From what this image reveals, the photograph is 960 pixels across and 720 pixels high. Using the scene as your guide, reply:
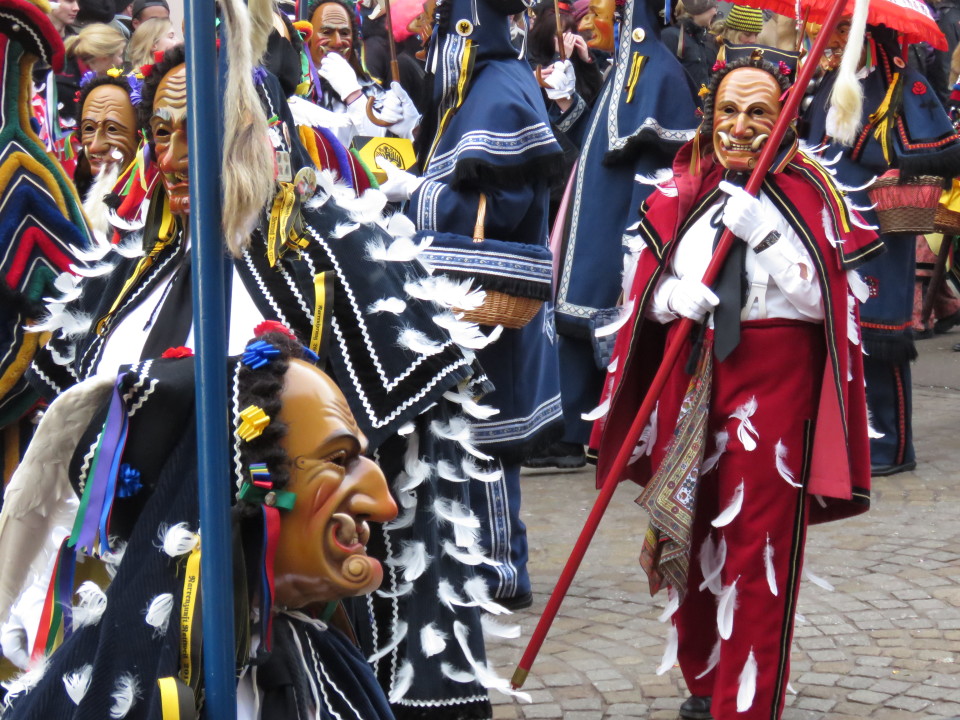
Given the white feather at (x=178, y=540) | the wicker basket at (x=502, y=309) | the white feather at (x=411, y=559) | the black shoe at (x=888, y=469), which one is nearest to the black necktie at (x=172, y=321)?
the white feather at (x=411, y=559)

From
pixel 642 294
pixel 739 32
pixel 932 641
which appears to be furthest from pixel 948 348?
pixel 642 294

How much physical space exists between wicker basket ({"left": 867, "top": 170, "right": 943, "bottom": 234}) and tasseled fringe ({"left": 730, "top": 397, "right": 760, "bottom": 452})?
337 centimetres

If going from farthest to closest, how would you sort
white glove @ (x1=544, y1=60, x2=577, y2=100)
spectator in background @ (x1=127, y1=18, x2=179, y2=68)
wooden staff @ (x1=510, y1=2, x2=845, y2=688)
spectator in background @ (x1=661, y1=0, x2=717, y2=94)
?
spectator in background @ (x1=661, y1=0, x2=717, y2=94)
white glove @ (x1=544, y1=60, x2=577, y2=100)
spectator in background @ (x1=127, y1=18, x2=179, y2=68)
wooden staff @ (x1=510, y1=2, x2=845, y2=688)

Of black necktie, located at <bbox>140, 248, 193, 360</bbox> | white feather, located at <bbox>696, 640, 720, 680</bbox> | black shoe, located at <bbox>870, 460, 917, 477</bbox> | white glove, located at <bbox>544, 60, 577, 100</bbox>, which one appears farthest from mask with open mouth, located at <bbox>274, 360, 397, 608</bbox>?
white glove, located at <bbox>544, 60, 577, 100</bbox>

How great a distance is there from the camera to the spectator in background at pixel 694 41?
376 inches

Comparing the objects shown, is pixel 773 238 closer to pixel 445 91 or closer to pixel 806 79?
pixel 806 79

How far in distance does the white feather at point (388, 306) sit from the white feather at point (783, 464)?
5.02ft

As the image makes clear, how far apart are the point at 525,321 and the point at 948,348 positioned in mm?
6695

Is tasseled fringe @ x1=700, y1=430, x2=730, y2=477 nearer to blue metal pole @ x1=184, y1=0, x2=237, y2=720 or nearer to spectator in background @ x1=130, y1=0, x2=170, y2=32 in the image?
blue metal pole @ x1=184, y1=0, x2=237, y2=720

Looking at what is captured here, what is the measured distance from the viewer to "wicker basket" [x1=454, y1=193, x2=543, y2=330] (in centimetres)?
499

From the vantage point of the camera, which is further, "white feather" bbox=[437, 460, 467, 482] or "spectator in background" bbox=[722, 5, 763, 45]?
"spectator in background" bbox=[722, 5, 763, 45]

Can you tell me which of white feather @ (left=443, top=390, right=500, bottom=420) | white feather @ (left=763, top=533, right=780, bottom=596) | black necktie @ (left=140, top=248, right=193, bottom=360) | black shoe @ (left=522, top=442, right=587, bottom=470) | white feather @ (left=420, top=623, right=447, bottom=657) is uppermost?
black necktie @ (left=140, top=248, right=193, bottom=360)

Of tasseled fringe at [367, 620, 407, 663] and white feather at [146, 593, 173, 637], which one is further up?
white feather at [146, 593, 173, 637]

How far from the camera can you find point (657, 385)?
4.18 metres
